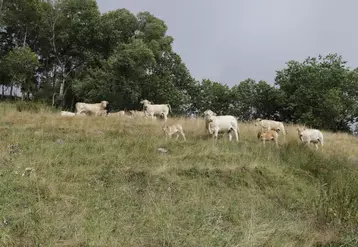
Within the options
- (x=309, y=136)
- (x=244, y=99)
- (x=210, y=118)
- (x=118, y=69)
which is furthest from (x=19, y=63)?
(x=244, y=99)

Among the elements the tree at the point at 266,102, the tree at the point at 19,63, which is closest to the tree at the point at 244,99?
the tree at the point at 266,102

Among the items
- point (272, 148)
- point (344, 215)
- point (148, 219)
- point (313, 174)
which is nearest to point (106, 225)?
point (148, 219)

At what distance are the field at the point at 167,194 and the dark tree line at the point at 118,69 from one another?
54.7 feet

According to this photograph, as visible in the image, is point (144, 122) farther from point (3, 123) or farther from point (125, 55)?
point (125, 55)

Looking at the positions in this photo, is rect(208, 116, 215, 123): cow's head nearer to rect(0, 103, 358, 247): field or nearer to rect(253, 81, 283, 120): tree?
rect(0, 103, 358, 247): field

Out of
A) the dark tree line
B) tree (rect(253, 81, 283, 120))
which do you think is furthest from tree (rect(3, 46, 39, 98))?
tree (rect(253, 81, 283, 120))

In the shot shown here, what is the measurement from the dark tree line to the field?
1669 centimetres

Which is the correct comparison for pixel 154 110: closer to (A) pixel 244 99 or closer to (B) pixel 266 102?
(B) pixel 266 102

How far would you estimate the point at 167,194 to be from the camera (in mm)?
7348

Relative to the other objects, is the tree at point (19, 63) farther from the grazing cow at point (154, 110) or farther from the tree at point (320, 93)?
the tree at point (320, 93)

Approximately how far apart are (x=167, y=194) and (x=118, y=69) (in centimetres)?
2222

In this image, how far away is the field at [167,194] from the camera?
5.04 metres

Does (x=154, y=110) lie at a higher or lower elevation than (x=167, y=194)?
higher

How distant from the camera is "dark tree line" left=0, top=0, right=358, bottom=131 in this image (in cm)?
2881
